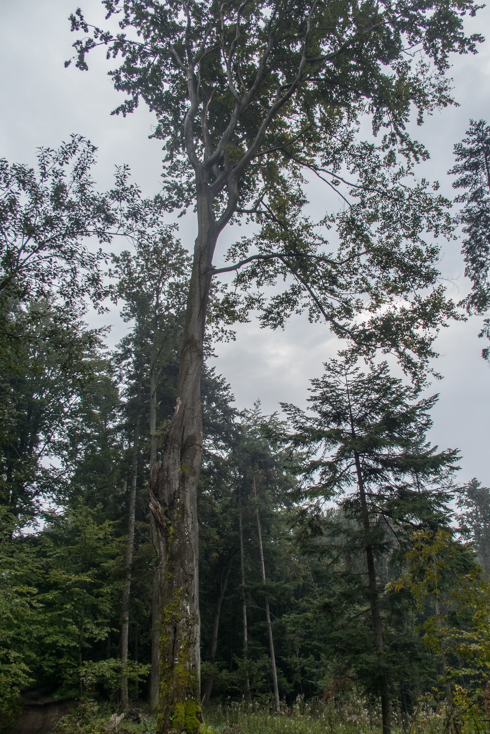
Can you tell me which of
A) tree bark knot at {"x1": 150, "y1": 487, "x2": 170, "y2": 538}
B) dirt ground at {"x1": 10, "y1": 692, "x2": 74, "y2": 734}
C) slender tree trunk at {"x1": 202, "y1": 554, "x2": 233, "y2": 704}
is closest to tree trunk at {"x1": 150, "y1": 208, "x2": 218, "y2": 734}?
tree bark knot at {"x1": 150, "y1": 487, "x2": 170, "y2": 538}

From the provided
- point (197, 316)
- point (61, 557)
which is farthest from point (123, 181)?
point (61, 557)

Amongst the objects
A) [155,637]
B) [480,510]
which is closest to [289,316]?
[155,637]

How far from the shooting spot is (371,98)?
885cm

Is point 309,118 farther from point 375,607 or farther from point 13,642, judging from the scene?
point 13,642

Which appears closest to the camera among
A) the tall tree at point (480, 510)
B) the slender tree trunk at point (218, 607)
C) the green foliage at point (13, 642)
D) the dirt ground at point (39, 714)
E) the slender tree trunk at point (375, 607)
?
the slender tree trunk at point (375, 607)

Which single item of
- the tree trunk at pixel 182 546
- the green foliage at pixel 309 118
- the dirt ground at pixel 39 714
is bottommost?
the dirt ground at pixel 39 714

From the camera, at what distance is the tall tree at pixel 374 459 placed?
8.70 metres

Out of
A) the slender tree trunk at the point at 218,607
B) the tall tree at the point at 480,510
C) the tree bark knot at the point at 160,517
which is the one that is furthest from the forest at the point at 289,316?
the tall tree at the point at 480,510

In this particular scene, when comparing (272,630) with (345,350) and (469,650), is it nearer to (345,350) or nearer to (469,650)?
(345,350)

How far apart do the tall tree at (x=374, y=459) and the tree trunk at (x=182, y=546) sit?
5121 millimetres

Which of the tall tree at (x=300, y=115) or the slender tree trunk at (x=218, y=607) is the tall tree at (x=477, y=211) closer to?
the tall tree at (x=300, y=115)

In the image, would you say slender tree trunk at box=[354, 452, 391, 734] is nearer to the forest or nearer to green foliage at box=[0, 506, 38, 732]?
the forest

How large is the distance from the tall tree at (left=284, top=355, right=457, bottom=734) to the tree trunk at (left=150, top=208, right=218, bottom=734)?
5.12 metres

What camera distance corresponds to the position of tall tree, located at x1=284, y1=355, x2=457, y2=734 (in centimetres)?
870
